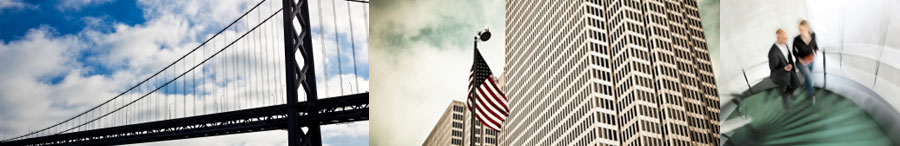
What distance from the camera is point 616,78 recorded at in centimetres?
7325

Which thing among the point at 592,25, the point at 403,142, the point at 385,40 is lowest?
the point at 403,142

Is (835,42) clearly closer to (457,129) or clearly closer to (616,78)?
(616,78)

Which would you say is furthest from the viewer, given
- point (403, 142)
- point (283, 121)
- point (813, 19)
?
point (283, 121)

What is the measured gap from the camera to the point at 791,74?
663 cm

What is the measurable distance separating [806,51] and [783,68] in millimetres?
241

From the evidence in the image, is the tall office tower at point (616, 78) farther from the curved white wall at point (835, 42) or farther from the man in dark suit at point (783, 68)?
the man in dark suit at point (783, 68)

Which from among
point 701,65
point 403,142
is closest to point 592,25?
point 701,65

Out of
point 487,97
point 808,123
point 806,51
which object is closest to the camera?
point 808,123

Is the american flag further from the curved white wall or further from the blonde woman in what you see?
the blonde woman

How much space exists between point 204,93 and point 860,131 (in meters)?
39.7

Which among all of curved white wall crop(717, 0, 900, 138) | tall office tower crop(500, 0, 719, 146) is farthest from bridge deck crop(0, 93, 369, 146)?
tall office tower crop(500, 0, 719, 146)

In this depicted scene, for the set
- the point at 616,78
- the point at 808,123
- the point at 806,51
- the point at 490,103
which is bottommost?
the point at 808,123

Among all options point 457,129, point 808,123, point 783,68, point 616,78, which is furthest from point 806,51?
point 457,129

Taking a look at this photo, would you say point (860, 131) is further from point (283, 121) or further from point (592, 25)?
point (592, 25)
